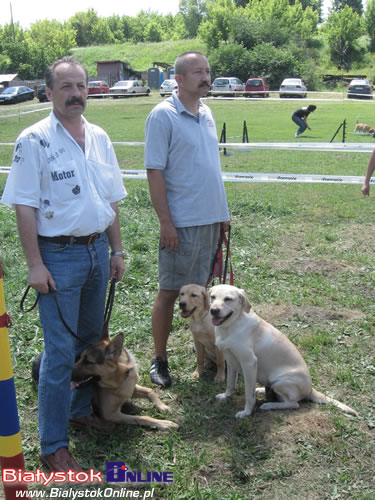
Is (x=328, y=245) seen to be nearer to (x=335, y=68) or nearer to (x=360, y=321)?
(x=360, y=321)

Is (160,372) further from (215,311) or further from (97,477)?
(97,477)

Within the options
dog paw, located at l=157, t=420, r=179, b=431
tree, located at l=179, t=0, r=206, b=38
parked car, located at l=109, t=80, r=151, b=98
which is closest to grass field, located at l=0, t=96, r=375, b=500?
dog paw, located at l=157, t=420, r=179, b=431

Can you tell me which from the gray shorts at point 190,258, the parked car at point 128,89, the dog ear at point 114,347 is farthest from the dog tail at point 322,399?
the parked car at point 128,89

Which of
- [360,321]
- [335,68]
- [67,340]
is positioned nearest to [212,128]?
[67,340]

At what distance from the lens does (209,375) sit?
159 inches

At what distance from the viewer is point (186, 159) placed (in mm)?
3545

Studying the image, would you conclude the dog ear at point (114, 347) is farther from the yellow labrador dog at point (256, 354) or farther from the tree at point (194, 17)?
the tree at point (194, 17)

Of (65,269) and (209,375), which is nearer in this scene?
(65,269)

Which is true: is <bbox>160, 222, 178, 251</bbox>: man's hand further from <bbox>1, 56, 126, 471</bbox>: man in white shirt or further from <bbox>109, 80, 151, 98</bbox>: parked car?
<bbox>109, 80, 151, 98</bbox>: parked car

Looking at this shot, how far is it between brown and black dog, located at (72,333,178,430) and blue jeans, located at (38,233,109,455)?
0.28m

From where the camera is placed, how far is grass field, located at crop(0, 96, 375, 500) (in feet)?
9.58

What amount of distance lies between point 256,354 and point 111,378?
39.7 inches

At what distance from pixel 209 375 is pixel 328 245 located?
3435 millimetres

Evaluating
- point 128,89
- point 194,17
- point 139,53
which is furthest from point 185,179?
point 194,17
